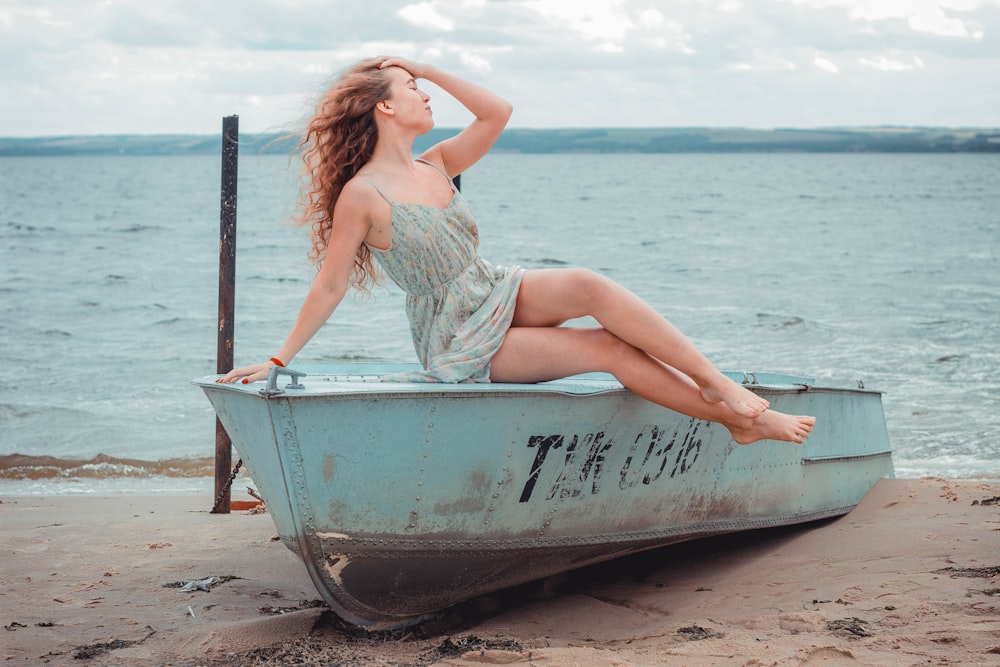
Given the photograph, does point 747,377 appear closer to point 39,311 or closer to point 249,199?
point 39,311

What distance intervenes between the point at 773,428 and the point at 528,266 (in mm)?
18290

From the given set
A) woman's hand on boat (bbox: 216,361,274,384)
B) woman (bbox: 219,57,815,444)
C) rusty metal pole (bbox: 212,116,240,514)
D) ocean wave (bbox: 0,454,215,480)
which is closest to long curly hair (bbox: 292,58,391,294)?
woman (bbox: 219,57,815,444)

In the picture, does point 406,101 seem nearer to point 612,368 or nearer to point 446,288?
point 446,288

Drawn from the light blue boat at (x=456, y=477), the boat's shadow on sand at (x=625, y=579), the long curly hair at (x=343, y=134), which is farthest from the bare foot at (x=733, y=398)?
the long curly hair at (x=343, y=134)

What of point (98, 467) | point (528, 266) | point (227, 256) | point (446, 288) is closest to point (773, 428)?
point (446, 288)

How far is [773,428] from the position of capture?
3.61m

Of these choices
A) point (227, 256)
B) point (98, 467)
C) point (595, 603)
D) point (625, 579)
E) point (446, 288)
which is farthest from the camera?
point (98, 467)

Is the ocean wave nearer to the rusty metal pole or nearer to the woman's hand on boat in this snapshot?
the rusty metal pole

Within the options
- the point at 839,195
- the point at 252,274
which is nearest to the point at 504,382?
the point at 252,274

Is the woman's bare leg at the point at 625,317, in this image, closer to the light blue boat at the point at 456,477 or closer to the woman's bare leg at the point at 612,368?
the woman's bare leg at the point at 612,368

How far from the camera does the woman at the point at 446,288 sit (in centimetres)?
350

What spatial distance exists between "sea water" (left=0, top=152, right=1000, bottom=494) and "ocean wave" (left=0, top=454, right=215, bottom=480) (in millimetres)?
25

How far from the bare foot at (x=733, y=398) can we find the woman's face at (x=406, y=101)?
53.6 inches

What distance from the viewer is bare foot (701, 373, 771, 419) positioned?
11.5ft
